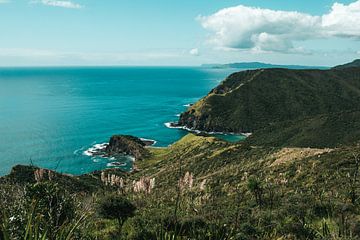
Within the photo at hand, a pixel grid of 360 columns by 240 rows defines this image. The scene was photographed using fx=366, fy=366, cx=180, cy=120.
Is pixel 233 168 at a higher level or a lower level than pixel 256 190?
lower

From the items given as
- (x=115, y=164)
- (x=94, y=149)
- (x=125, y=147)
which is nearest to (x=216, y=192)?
(x=115, y=164)

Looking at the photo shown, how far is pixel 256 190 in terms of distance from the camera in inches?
1364

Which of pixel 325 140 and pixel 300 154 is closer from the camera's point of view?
pixel 300 154

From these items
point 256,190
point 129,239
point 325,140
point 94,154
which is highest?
A: point 129,239

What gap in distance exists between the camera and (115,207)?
21.8m

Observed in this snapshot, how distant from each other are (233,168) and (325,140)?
43.6 m

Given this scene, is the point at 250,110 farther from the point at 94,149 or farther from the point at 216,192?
the point at 216,192

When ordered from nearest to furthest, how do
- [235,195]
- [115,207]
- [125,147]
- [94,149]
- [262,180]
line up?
[115,207]
[235,195]
[262,180]
[125,147]
[94,149]

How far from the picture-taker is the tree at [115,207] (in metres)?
21.7

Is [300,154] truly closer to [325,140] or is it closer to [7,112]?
[325,140]

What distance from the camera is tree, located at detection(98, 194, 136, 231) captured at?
21.7m

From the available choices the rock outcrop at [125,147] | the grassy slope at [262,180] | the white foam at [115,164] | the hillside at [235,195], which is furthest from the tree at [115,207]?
the rock outcrop at [125,147]

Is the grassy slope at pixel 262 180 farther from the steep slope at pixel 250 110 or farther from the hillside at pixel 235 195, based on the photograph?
the steep slope at pixel 250 110

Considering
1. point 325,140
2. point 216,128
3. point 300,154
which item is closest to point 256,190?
point 300,154
